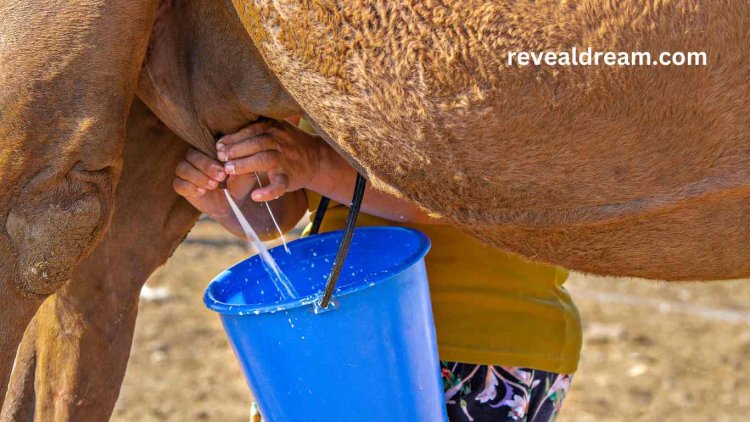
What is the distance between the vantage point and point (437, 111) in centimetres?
116

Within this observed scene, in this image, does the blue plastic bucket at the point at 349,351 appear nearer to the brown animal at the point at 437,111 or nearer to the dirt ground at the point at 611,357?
the brown animal at the point at 437,111

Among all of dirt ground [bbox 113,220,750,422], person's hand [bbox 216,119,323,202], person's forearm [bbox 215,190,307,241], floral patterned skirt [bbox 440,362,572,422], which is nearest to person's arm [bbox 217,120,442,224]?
person's hand [bbox 216,119,323,202]

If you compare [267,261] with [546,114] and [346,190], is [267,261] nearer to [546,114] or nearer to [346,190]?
[346,190]

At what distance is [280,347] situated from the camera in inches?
54.8

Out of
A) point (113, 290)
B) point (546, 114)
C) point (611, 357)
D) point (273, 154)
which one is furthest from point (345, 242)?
point (611, 357)

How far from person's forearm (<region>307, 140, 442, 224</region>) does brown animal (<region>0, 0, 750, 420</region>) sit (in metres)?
0.20

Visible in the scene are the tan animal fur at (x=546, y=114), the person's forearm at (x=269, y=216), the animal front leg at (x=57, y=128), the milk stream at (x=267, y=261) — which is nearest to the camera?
the tan animal fur at (x=546, y=114)

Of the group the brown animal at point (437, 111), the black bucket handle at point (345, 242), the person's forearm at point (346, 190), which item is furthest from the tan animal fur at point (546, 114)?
the person's forearm at point (346, 190)

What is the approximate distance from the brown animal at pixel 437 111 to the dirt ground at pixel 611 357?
6.00ft

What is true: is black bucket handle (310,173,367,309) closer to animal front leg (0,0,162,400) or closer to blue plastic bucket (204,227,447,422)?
blue plastic bucket (204,227,447,422)

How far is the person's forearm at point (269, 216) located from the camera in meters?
1.75

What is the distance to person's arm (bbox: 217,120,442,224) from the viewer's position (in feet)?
5.03

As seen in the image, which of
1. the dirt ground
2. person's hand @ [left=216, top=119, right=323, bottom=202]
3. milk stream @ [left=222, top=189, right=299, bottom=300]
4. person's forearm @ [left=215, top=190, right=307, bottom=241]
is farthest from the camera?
the dirt ground

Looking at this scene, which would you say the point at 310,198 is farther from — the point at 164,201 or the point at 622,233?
the point at 622,233
